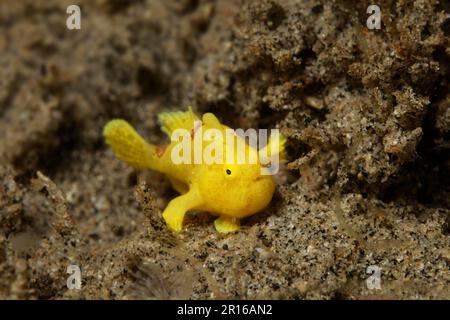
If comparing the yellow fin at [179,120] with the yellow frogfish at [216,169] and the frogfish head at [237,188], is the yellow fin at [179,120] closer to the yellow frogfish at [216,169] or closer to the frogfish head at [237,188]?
the yellow frogfish at [216,169]

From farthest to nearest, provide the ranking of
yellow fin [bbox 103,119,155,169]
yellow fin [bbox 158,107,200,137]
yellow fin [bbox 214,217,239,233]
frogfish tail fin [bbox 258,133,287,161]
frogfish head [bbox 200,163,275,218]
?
1. yellow fin [bbox 103,119,155,169]
2. yellow fin [bbox 158,107,200,137]
3. frogfish tail fin [bbox 258,133,287,161]
4. yellow fin [bbox 214,217,239,233]
5. frogfish head [bbox 200,163,275,218]

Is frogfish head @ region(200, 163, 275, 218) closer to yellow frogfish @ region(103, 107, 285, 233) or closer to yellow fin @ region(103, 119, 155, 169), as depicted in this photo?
yellow frogfish @ region(103, 107, 285, 233)

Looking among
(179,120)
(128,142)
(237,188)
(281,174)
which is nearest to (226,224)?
(237,188)

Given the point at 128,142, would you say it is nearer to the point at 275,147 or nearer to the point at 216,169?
the point at 216,169

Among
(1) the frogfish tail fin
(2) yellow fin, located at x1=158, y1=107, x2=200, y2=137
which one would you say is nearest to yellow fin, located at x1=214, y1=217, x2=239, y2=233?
(1) the frogfish tail fin

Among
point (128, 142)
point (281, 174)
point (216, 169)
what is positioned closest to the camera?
point (216, 169)

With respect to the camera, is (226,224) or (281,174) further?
(281,174)
